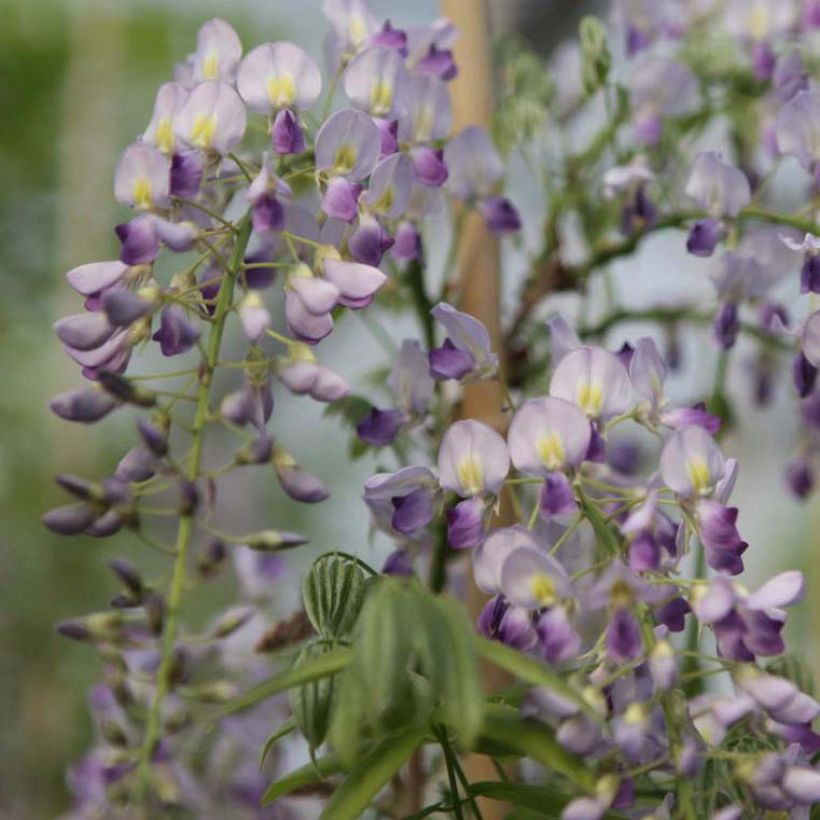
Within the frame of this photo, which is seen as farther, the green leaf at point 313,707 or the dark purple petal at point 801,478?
the dark purple petal at point 801,478

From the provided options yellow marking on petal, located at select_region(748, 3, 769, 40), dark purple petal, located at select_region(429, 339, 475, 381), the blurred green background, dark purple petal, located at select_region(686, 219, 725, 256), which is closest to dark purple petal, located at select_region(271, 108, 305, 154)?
dark purple petal, located at select_region(429, 339, 475, 381)

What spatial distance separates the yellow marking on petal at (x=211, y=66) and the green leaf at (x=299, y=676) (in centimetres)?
29

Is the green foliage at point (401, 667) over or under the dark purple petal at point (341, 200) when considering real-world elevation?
under

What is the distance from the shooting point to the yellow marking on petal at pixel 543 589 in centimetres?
51

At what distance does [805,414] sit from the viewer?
862 millimetres

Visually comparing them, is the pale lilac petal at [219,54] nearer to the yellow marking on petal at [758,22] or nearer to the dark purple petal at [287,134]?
the dark purple petal at [287,134]

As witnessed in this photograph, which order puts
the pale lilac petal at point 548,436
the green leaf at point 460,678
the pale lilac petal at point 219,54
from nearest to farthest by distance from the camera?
the green leaf at point 460,678 < the pale lilac petal at point 548,436 < the pale lilac petal at point 219,54

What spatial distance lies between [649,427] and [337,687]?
19 centimetres

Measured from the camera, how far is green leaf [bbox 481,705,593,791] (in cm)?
48

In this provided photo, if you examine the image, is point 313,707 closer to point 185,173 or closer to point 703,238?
point 185,173

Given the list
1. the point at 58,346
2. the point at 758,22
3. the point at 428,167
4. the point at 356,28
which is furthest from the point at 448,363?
the point at 58,346

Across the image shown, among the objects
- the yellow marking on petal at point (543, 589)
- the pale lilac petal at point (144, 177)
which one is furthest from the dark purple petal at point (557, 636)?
the pale lilac petal at point (144, 177)

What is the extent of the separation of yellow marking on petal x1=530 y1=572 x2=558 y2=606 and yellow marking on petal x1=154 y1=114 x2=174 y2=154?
0.78 feet

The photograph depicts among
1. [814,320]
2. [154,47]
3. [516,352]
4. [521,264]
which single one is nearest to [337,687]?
[814,320]
